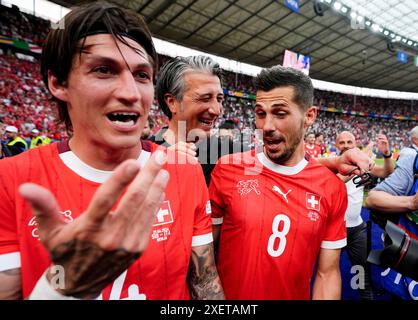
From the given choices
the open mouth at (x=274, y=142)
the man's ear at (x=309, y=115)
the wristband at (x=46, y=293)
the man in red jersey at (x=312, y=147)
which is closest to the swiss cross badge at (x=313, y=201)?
the open mouth at (x=274, y=142)

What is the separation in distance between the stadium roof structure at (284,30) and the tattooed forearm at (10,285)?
57.0ft

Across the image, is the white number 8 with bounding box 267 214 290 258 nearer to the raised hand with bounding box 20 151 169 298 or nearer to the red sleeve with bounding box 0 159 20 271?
the raised hand with bounding box 20 151 169 298

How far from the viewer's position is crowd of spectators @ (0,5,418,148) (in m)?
14.1

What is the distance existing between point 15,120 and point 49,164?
50.8 feet

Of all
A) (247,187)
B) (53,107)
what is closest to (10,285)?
(53,107)

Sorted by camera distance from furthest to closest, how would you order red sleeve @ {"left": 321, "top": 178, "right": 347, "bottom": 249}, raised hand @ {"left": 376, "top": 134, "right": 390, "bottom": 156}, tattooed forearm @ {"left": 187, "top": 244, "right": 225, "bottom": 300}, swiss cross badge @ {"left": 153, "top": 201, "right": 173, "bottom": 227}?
raised hand @ {"left": 376, "top": 134, "right": 390, "bottom": 156}, red sleeve @ {"left": 321, "top": 178, "right": 347, "bottom": 249}, tattooed forearm @ {"left": 187, "top": 244, "right": 225, "bottom": 300}, swiss cross badge @ {"left": 153, "top": 201, "right": 173, "bottom": 227}

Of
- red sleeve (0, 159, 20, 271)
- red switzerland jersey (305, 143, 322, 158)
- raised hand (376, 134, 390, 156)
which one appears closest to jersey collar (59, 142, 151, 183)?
red sleeve (0, 159, 20, 271)

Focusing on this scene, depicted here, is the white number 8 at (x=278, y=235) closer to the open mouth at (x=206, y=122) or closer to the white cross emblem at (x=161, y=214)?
the white cross emblem at (x=161, y=214)

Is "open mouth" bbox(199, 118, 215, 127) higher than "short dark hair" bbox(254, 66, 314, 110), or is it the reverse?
"short dark hair" bbox(254, 66, 314, 110)

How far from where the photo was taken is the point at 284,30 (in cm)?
1973

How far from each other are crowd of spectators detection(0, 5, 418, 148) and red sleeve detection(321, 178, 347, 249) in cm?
170

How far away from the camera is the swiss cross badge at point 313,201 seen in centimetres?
175

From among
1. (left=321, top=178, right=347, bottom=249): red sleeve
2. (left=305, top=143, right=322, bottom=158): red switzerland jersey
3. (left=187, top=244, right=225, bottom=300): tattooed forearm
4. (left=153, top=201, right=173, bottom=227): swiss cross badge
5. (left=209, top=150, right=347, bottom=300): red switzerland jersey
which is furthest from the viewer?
(left=305, top=143, right=322, bottom=158): red switzerland jersey

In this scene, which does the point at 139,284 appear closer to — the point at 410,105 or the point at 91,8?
the point at 91,8
